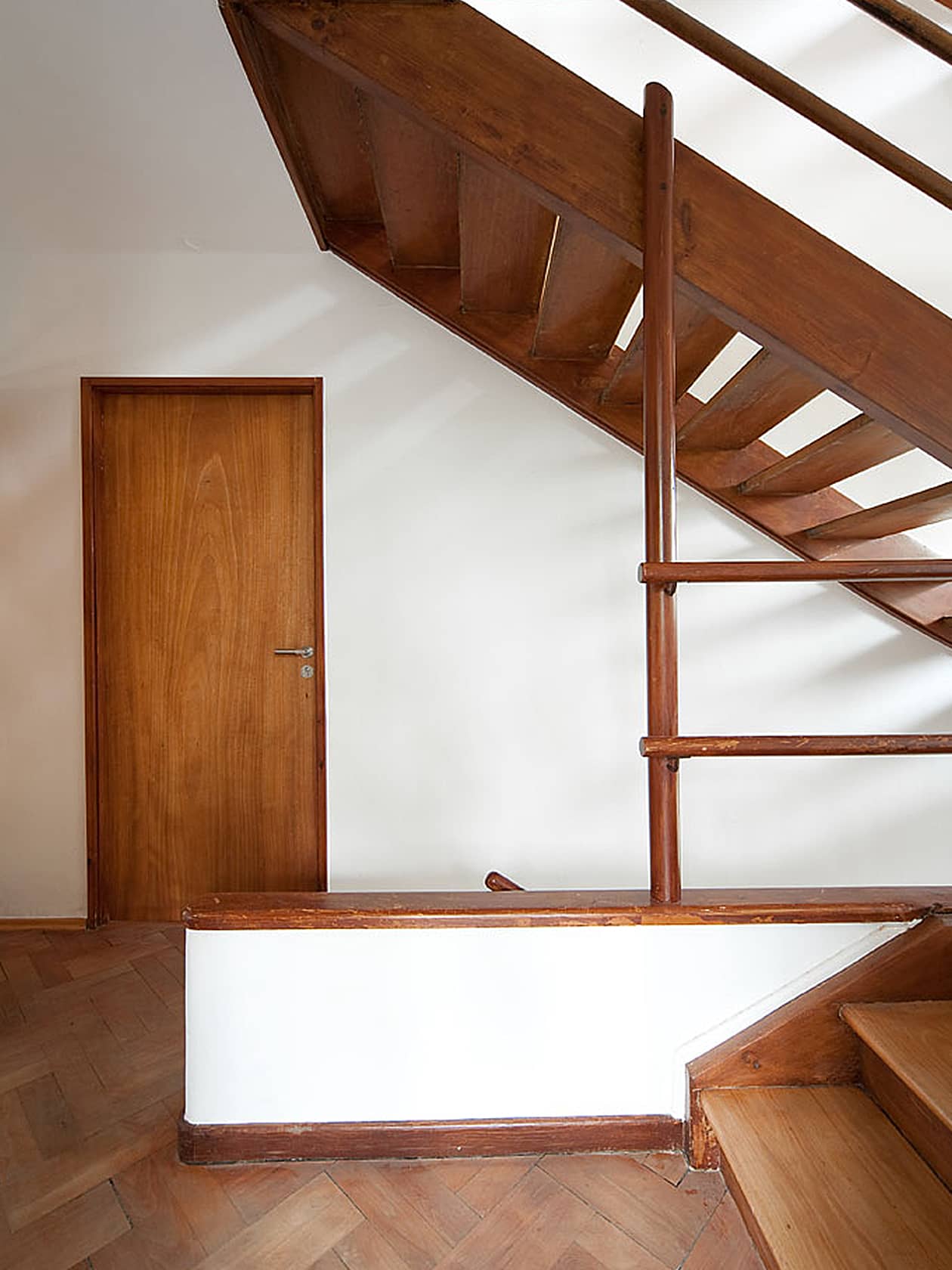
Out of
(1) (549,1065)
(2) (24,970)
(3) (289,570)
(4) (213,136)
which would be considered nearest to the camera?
Result: (1) (549,1065)

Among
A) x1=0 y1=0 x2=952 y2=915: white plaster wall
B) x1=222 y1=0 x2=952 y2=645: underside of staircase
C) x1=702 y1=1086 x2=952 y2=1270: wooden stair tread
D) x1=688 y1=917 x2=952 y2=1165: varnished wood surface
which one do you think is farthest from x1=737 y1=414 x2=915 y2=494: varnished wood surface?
x1=702 y1=1086 x2=952 y2=1270: wooden stair tread

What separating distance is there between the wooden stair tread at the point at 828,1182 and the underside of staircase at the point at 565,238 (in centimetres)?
125

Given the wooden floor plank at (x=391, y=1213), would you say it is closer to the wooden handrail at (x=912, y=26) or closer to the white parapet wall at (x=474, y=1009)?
the white parapet wall at (x=474, y=1009)

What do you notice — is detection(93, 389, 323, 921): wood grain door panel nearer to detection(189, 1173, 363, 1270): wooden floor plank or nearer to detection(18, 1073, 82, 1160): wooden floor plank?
detection(18, 1073, 82, 1160): wooden floor plank

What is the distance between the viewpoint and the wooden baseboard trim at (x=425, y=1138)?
1359 mm

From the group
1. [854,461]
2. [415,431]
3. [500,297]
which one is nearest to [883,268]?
[854,461]

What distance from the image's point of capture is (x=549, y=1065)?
1363 millimetres

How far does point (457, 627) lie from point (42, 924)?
5.96 ft

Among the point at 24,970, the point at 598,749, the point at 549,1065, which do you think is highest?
the point at 598,749

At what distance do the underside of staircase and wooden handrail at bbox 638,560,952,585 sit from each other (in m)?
0.28

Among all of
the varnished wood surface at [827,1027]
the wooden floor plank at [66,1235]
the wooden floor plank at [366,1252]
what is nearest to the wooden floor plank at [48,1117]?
the wooden floor plank at [66,1235]

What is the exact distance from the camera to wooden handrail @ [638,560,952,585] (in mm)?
1289

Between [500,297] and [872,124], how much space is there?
128 centimetres

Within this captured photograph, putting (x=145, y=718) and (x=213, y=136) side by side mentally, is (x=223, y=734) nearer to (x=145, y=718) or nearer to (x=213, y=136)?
(x=145, y=718)
